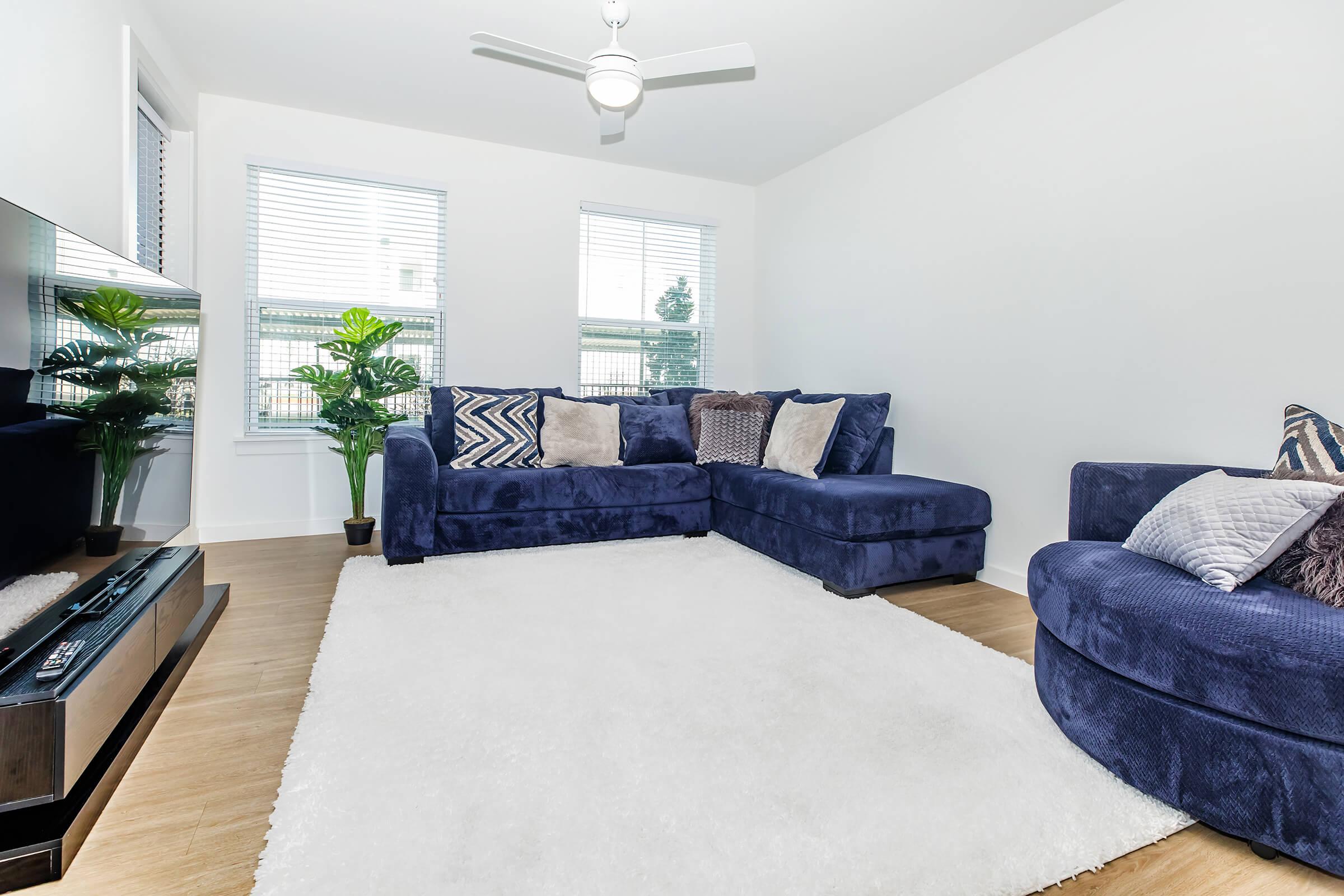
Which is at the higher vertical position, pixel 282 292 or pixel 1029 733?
pixel 282 292

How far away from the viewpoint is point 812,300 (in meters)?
4.71

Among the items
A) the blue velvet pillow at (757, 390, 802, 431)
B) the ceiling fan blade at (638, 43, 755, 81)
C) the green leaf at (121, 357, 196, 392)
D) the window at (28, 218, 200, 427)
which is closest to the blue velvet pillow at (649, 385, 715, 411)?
the blue velvet pillow at (757, 390, 802, 431)

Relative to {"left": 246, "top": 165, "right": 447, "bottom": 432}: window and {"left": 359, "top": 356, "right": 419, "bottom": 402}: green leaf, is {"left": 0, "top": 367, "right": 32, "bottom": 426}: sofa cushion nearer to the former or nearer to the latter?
{"left": 359, "top": 356, "right": 419, "bottom": 402}: green leaf

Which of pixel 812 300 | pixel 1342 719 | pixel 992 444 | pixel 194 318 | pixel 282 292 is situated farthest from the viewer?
pixel 812 300

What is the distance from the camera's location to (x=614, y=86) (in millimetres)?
2627

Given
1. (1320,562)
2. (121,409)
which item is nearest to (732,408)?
(1320,562)

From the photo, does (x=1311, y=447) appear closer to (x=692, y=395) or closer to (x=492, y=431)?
(x=692, y=395)

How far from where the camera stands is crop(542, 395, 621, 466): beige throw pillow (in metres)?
3.83

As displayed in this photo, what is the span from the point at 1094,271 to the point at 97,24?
4188 millimetres

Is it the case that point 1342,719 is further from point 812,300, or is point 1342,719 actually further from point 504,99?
point 504,99

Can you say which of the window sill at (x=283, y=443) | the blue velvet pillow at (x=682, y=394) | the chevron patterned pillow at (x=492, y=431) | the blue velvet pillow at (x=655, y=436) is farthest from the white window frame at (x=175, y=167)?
the blue velvet pillow at (x=682, y=394)

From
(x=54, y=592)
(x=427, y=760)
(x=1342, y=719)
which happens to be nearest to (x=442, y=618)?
(x=427, y=760)

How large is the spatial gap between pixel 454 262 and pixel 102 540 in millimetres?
3159

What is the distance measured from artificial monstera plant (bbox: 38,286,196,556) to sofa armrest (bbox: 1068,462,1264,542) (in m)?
2.86
